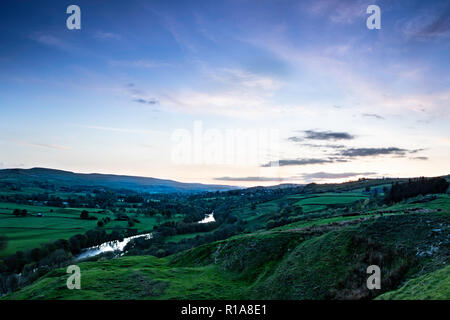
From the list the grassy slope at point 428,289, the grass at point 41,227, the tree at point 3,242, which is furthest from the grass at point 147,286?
the tree at point 3,242

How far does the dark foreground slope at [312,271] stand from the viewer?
19.1 m

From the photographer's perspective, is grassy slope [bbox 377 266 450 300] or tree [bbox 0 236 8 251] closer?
grassy slope [bbox 377 266 450 300]

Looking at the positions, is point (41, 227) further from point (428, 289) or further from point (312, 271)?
point (428, 289)

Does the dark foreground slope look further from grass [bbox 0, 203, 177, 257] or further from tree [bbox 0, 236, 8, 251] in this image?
grass [bbox 0, 203, 177, 257]

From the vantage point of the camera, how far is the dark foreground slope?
62.5 feet

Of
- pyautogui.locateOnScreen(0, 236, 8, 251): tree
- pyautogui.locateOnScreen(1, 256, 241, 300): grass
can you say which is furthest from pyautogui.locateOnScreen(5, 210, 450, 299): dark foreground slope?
pyautogui.locateOnScreen(0, 236, 8, 251): tree

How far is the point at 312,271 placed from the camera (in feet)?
73.8

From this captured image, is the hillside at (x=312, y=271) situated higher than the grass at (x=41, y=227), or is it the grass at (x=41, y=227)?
the hillside at (x=312, y=271)

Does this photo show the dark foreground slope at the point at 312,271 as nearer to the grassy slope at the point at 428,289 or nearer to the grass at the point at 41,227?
the grassy slope at the point at 428,289

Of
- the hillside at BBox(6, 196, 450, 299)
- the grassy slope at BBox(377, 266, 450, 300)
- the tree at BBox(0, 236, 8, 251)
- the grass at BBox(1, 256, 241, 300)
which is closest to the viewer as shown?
the grassy slope at BBox(377, 266, 450, 300)

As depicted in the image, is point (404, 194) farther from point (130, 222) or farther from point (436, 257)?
point (130, 222)

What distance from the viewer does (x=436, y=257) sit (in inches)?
764

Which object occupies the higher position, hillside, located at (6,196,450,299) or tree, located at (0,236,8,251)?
hillside, located at (6,196,450,299)

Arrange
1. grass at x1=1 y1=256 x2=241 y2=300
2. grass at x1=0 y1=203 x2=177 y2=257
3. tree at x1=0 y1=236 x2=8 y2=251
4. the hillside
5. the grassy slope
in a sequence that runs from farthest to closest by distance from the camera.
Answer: grass at x1=0 y1=203 x2=177 y2=257 → tree at x1=0 y1=236 x2=8 y2=251 → grass at x1=1 y1=256 x2=241 y2=300 → the hillside → the grassy slope
